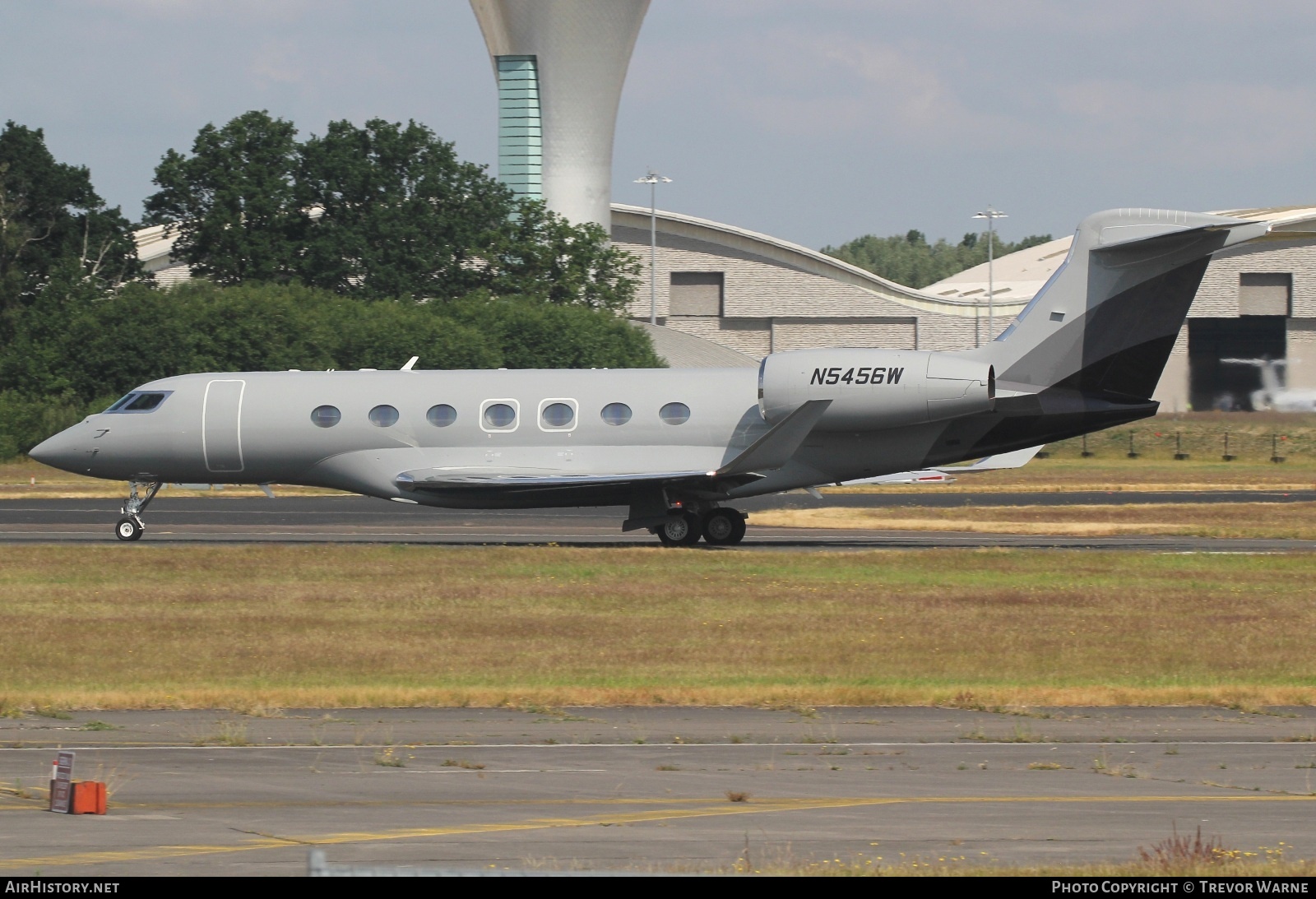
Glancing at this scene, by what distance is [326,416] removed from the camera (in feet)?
103

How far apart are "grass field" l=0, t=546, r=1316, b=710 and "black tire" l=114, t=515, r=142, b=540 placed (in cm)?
250

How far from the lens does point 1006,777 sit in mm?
12047

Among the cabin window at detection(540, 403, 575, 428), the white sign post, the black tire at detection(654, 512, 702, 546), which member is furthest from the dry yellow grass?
the white sign post

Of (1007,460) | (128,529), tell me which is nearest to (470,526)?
(128,529)

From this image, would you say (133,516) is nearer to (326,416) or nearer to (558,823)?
(326,416)

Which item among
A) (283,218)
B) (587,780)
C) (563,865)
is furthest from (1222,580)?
(283,218)

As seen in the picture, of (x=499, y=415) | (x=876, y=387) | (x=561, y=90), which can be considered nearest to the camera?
(x=876, y=387)

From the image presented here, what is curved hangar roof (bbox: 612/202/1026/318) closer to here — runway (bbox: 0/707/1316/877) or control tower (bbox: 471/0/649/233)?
control tower (bbox: 471/0/649/233)

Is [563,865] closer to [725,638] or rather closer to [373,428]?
[725,638]

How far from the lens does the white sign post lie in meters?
10.1

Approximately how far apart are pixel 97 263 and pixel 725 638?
236 ft

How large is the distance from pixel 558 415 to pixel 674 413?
217cm

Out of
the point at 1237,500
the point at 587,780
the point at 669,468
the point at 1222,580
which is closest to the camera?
the point at 587,780

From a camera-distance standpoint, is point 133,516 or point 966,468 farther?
point 133,516
